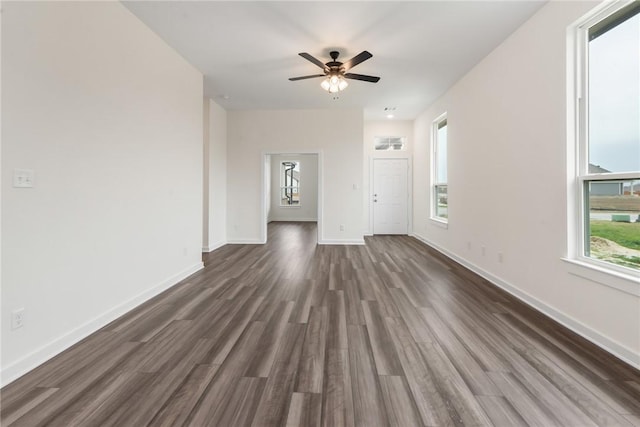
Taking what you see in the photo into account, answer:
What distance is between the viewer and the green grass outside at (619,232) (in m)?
1.96

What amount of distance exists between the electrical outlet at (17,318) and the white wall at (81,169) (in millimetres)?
33

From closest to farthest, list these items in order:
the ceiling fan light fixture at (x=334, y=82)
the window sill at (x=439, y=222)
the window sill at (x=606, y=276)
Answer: the window sill at (x=606, y=276) < the ceiling fan light fixture at (x=334, y=82) < the window sill at (x=439, y=222)

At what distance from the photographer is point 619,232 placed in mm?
2070

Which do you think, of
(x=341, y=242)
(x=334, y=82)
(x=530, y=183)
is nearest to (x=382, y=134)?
(x=341, y=242)

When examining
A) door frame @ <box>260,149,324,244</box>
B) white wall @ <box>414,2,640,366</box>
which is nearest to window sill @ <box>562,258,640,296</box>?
white wall @ <box>414,2,640,366</box>

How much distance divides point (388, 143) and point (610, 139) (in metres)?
5.20

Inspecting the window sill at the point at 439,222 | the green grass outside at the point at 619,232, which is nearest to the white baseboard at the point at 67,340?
the green grass outside at the point at 619,232

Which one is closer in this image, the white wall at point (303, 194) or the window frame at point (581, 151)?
the window frame at point (581, 151)

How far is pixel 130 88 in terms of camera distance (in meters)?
2.69

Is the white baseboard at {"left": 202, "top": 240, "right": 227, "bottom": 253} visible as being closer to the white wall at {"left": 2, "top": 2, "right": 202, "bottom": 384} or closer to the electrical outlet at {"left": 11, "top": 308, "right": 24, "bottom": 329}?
the white wall at {"left": 2, "top": 2, "right": 202, "bottom": 384}

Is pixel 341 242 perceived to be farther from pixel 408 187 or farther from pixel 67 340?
pixel 67 340

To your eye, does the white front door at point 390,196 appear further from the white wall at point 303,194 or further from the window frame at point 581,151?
the window frame at point 581,151

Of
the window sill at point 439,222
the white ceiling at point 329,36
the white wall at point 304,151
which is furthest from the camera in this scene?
the white wall at point 304,151

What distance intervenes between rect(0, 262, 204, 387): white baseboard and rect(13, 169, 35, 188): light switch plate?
1065mm
